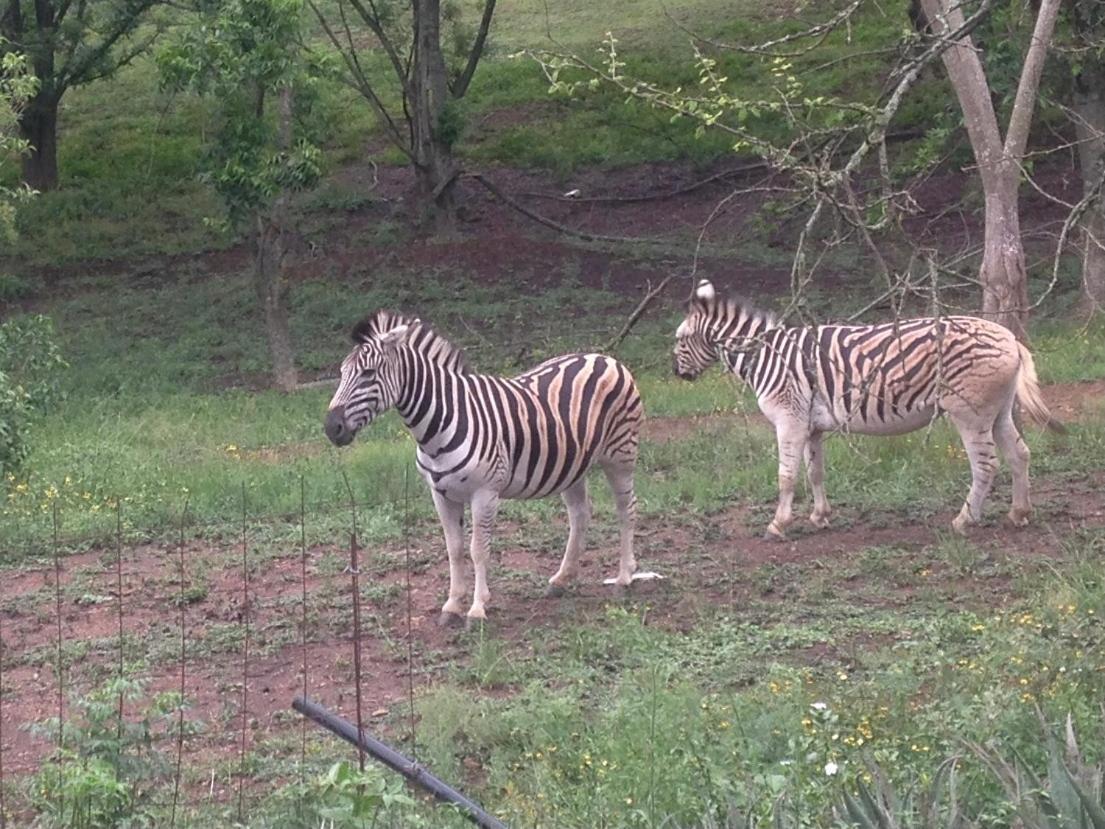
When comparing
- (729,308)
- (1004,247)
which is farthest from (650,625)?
(1004,247)

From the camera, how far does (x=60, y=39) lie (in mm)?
26859

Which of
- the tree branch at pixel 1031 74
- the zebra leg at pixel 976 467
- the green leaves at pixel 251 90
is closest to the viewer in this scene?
the tree branch at pixel 1031 74

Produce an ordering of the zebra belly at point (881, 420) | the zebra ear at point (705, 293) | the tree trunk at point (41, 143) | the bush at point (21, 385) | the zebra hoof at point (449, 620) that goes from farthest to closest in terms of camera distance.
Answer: the tree trunk at point (41, 143)
the bush at point (21, 385)
the zebra ear at point (705, 293)
the zebra belly at point (881, 420)
the zebra hoof at point (449, 620)

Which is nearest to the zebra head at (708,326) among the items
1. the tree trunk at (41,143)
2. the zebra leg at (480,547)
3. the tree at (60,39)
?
the zebra leg at (480,547)

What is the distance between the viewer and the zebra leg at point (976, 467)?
10.8 metres

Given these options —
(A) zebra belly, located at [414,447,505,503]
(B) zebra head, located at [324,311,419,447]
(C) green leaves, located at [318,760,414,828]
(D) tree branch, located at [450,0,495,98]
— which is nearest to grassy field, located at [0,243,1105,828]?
(C) green leaves, located at [318,760,414,828]

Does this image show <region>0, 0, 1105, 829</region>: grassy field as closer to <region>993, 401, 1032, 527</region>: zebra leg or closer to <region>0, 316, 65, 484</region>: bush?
<region>993, 401, 1032, 527</region>: zebra leg

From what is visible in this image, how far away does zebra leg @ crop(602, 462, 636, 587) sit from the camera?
9.88 metres

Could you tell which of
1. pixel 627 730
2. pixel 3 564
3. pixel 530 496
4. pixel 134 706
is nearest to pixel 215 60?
pixel 3 564

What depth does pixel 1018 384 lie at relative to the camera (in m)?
11.0

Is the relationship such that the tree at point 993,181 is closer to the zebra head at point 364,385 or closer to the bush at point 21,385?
the zebra head at point 364,385

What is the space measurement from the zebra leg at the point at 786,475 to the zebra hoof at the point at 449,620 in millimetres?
2783

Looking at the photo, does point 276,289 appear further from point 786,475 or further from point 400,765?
point 400,765

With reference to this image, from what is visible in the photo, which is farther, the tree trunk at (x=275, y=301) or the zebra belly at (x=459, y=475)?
the tree trunk at (x=275, y=301)
